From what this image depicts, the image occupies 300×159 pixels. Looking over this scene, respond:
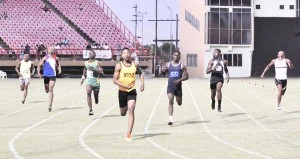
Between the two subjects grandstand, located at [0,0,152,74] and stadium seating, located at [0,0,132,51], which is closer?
grandstand, located at [0,0,152,74]

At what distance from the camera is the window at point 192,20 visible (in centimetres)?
5668

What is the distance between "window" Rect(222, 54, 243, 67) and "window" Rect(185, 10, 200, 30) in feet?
14.2

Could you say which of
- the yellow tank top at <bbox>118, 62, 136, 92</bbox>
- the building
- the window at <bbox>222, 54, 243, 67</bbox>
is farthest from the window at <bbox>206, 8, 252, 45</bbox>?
the yellow tank top at <bbox>118, 62, 136, 92</bbox>

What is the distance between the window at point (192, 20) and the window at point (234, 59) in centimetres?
434

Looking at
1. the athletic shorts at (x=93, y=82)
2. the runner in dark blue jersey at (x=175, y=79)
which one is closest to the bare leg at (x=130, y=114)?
the runner in dark blue jersey at (x=175, y=79)

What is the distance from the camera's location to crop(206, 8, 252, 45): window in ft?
180

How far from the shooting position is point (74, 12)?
57438 millimetres

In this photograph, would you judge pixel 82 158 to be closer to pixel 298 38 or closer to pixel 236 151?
pixel 236 151

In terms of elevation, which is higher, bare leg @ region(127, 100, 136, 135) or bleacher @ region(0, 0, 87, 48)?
bleacher @ region(0, 0, 87, 48)

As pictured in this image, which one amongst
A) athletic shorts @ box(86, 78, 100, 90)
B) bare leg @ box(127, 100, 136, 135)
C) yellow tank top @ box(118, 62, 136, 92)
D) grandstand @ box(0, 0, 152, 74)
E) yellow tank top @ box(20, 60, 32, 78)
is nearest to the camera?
bare leg @ box(127, 100, 136, 135)

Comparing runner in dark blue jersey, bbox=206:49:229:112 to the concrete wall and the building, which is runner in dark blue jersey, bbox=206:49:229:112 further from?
the concrete wall

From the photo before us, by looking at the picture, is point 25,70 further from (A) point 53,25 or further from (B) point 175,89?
(A) point 53,25

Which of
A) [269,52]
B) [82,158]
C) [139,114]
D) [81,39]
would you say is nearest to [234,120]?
[139,114]

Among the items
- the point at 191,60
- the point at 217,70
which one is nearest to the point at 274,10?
the point at 191,60
